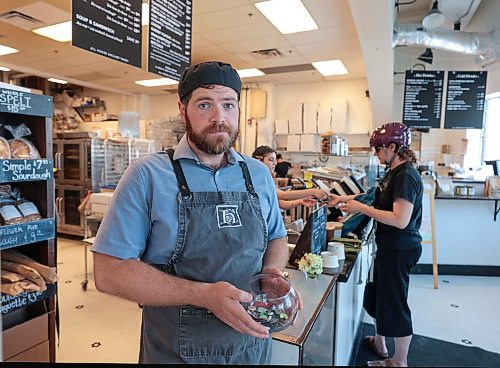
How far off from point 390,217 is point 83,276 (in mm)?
3882

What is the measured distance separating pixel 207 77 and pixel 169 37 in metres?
1.84

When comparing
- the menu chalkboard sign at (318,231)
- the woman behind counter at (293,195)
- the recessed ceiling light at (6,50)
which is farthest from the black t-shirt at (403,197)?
the recessed ceiling light at (6,50)

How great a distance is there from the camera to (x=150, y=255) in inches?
39.1

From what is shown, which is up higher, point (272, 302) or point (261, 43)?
point (261, 43)

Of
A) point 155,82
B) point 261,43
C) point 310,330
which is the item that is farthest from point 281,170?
point 310,330

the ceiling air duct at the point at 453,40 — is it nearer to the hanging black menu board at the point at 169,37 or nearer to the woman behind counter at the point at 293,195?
the woman behind counter at the point at 293,195

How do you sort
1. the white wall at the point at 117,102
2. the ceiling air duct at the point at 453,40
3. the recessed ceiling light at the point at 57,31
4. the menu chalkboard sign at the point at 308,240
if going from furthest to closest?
1. the white wall at the point at 117,102
2. the ceiling air duct at the point at 453,40
3. the recessed ceiling light at the point at 57,31
4. the menu chalkboard sign at the point at 308,240

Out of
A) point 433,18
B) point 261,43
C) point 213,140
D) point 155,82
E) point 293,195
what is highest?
point 433,18

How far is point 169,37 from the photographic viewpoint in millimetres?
2625

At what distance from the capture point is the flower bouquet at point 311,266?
1.68 meters

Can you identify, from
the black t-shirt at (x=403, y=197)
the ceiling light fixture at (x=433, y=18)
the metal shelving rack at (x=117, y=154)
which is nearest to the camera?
the black t-shirt at (x=403, y=197)

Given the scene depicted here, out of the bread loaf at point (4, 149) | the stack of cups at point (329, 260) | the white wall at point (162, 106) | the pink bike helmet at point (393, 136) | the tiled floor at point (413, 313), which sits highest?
the white wall at point (162, 106)

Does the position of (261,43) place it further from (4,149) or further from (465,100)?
(4,149)

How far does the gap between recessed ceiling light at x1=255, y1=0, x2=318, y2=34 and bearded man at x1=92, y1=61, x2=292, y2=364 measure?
355 cm
